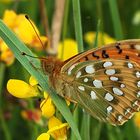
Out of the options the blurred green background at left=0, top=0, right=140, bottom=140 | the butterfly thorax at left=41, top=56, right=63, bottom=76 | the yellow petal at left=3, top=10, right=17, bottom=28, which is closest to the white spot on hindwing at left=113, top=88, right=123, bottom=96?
the butterfly thorax at left=41, top=56, right=63, bottom=76

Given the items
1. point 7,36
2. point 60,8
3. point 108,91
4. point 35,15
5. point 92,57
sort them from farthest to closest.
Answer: point 35,15
point 60,8
point 108,91
point 92,57
point 7,36

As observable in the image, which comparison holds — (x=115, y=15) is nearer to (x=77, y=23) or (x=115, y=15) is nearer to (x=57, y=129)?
(x=77, y=23)

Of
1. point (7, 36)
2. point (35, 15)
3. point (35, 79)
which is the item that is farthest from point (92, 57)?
point (35, 15)

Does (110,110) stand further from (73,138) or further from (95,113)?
(73,138)

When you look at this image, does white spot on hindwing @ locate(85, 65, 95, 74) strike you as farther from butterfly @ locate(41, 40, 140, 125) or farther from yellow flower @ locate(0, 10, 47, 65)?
yellow flower @ locate(0, 10, 47, 65)

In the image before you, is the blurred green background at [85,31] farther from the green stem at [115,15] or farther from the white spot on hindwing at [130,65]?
the white spot on hindwing at [130,65]
